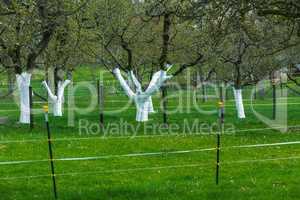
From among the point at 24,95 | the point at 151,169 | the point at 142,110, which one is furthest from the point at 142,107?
the point at 151,169

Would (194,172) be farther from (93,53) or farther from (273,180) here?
(93,53)

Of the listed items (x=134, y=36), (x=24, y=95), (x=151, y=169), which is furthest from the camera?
(x=134, y=36)

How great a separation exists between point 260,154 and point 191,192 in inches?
214

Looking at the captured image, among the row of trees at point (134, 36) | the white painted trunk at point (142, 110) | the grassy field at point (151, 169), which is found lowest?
the grassy field at point (151, 169)

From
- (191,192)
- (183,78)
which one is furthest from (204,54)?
(183,78)

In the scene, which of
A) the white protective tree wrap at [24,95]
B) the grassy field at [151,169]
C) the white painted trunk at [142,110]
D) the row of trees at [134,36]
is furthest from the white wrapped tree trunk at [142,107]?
the grassy field at [151,169]

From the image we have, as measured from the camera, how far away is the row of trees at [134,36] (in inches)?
527

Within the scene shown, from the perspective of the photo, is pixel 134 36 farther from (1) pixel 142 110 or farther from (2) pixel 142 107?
(1) pixel 142 110

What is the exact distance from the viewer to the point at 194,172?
13.3 metres

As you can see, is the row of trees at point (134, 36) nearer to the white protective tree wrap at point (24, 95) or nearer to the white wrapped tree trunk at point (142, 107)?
the white protective tree wrap at point (24, 95)

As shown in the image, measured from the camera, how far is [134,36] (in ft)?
95.4

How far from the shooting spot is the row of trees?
44.0 feet

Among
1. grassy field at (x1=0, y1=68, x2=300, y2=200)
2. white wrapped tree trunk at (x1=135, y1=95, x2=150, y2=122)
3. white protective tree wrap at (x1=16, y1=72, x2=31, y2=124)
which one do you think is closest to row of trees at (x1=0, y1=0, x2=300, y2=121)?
white protective tree wrap at (x1=16, y1=72, x2=31, y2=124)

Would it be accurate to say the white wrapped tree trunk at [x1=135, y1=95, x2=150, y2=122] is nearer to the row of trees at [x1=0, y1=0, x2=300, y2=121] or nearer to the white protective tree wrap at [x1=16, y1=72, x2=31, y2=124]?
the row of trees at [x1=0, y1=0, x2=300, y2=121]
